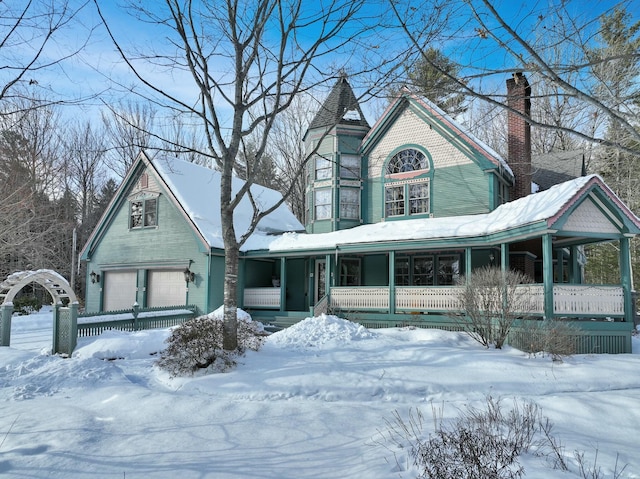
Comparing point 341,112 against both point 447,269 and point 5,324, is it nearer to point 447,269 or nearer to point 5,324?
point 447,269

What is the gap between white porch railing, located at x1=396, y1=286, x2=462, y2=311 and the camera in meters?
12.7

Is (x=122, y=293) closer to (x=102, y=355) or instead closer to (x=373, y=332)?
(x=102, y=355)

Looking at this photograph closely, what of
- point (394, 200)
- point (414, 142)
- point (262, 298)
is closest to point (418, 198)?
point (394, 200)

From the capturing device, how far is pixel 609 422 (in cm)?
541

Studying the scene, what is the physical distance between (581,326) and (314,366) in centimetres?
693

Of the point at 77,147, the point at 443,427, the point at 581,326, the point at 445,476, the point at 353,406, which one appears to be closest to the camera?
the point at 445,476

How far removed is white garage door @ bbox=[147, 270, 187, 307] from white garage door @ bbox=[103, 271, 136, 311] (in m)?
1.03

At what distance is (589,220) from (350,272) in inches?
347

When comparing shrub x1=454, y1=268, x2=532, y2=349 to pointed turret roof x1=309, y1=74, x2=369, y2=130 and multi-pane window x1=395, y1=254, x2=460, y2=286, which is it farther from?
pointed turret roof x1=309, y1=74, x2=369, y2=130

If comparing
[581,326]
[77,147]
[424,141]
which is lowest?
[581,326]

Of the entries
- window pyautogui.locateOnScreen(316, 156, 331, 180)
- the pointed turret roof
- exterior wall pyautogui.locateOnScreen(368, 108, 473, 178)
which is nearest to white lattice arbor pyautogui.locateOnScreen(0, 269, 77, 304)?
window pyautogui.locateOnScreen(316, 156, 331, 180)

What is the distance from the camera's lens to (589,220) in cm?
1084

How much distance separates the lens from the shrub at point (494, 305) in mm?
9656

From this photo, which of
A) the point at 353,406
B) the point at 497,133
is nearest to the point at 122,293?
the point at 353,406
